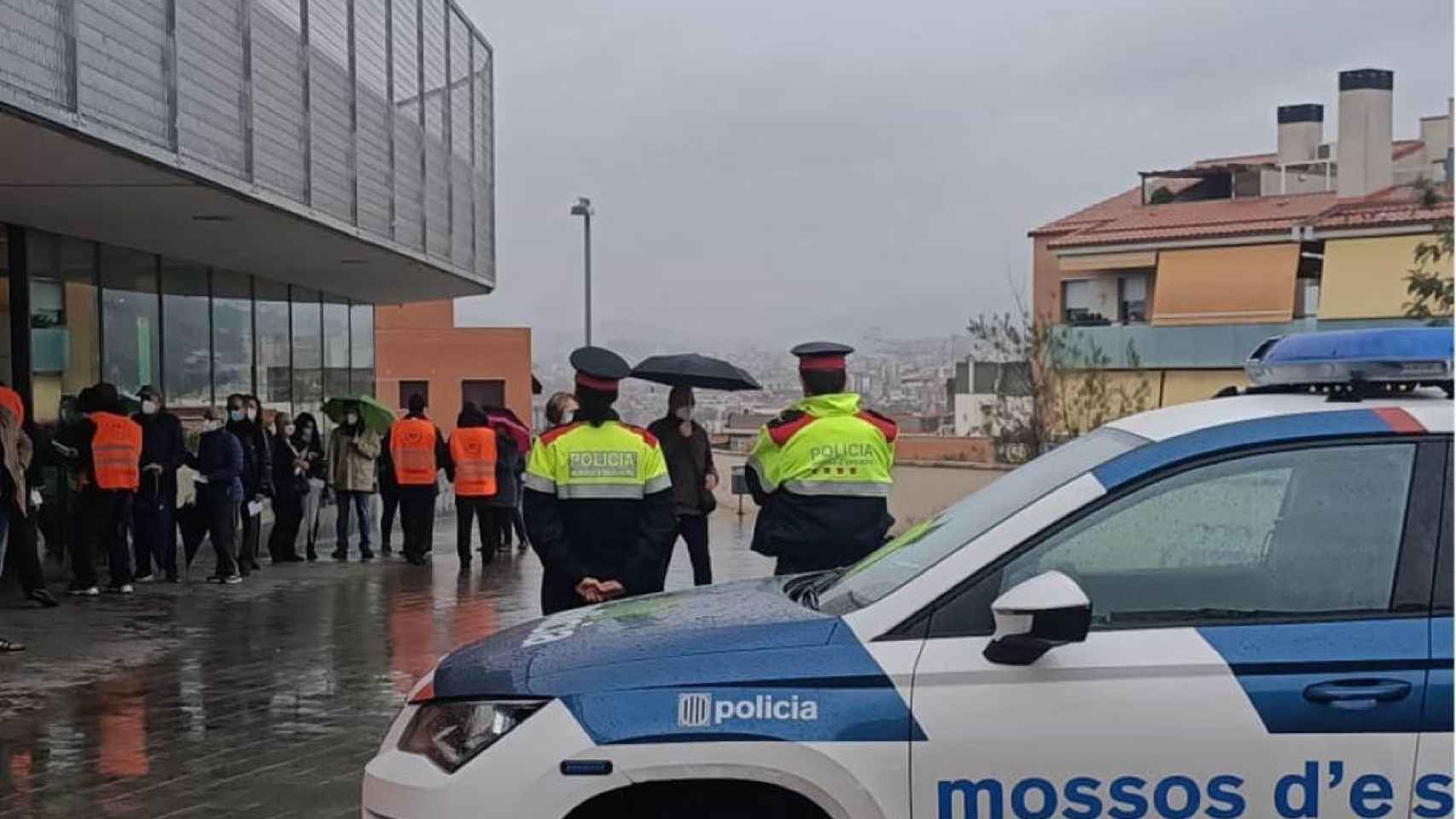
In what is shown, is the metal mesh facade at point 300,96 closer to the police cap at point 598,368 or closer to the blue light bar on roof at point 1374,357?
the police cap at point 598,368

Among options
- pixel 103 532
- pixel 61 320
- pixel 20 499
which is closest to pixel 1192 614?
pixel 20 499

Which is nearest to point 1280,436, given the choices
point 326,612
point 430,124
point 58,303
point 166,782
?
point 166,782

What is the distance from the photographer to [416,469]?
56.0 feet

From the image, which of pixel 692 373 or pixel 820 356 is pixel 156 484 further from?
pixel 820 356

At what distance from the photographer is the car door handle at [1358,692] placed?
11.9 ft

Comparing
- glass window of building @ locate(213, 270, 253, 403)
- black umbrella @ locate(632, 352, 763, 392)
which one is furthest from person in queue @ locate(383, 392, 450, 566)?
black umbrella @ locate(632, 352, 763, 392)

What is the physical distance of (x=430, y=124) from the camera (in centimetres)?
1894

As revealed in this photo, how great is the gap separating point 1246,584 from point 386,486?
1459 centimetres

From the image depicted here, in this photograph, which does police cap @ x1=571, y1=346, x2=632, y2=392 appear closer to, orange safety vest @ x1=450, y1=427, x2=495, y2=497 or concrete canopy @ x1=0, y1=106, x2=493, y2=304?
concrete canopy @ x1=0, y1=106, x2=493, y2=304

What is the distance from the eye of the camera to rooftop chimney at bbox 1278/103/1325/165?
4941 centimetres

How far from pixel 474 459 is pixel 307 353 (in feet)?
20.3

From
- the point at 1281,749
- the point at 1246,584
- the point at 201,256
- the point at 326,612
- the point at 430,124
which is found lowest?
the point at 326,612

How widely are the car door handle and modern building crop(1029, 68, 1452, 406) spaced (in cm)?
3513

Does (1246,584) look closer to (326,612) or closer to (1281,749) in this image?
(1281,749)
